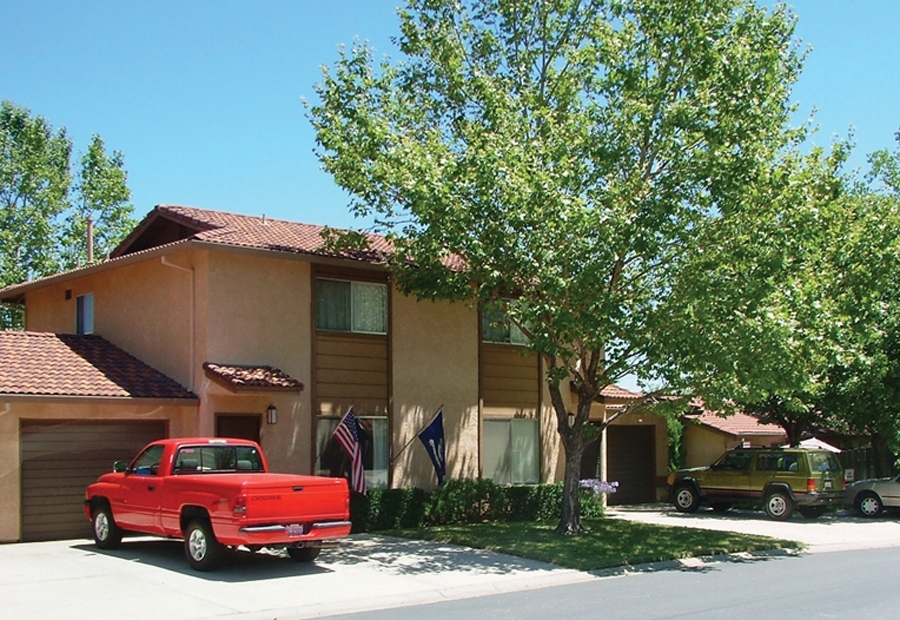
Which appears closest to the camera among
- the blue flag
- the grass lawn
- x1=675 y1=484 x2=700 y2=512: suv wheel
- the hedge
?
the grass lawn

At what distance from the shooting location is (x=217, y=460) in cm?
1577

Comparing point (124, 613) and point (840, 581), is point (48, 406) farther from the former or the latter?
point (840, 581)

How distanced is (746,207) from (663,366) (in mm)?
3164

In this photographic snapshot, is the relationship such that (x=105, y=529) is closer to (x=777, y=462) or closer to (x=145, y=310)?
(x=145, y=310)

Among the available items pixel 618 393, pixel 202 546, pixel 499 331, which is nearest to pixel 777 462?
pixel 618 393

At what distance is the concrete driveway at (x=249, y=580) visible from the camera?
12234 millimetres

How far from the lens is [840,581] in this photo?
1442cm

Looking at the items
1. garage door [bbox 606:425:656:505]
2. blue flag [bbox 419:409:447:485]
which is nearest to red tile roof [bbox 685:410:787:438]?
garage door [bbox 606:425:656:505]

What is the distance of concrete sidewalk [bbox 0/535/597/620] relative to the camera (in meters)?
12.2

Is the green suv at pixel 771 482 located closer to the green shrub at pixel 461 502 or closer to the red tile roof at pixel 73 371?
the green shrub at pixel 461 502

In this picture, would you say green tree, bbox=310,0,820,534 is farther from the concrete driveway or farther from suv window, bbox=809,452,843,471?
suv window, bbox=809,452,843,471

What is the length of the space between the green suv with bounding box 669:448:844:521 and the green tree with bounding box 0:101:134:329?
976 inches

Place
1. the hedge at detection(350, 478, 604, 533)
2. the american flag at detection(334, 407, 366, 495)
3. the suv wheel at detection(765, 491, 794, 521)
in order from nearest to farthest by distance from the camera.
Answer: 1. the american flag at detection(334, 407, 366, 495)
2. the hedge at detection(350, 478, 604, 533)
3. the suv wheel at detection(765, 491, 794, 521)

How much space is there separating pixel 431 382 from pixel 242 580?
9181 mm
